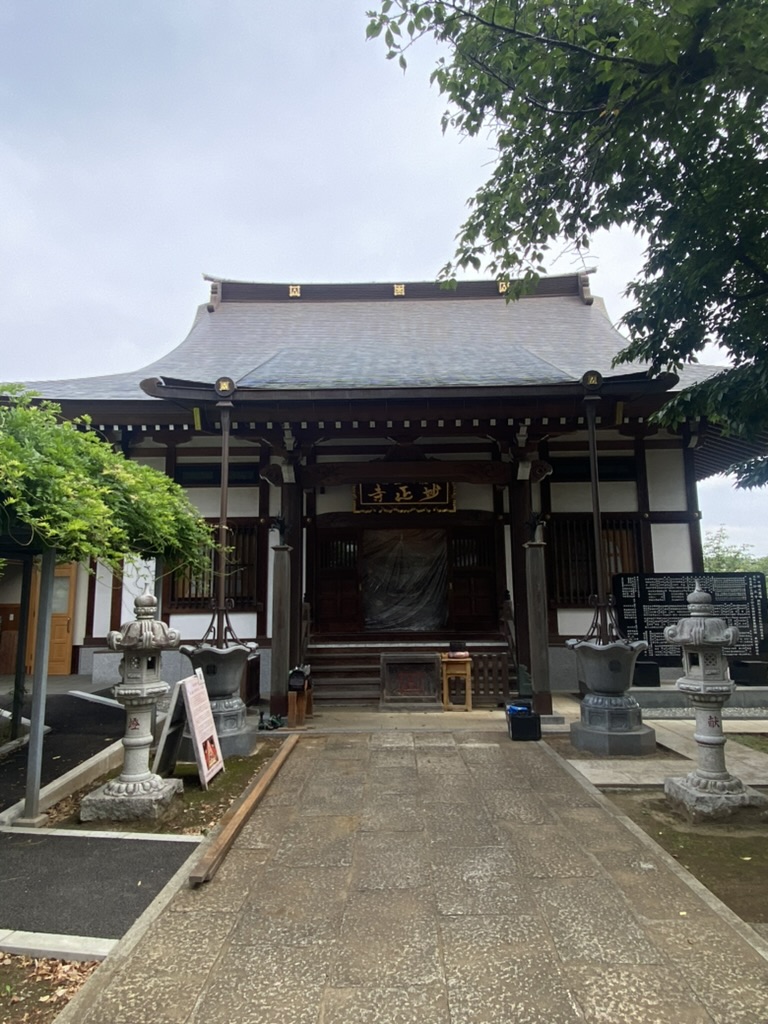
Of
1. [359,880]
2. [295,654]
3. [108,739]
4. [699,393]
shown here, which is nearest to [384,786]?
[359,880]

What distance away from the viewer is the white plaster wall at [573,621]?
330 inches

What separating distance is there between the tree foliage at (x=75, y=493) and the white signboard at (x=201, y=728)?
1230mm

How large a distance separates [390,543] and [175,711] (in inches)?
233

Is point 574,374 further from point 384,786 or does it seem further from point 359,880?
point 359,880

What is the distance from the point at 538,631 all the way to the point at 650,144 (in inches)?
193

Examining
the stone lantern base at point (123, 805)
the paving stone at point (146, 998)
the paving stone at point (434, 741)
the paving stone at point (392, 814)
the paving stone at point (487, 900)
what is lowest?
the paving stone at point (434, 741)

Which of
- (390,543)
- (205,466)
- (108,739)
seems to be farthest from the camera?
(390,543)

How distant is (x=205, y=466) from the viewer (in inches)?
348

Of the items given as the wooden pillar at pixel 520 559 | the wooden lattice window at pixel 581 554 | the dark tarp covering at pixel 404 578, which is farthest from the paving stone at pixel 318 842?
the dark tarp covering at pixel 404 578

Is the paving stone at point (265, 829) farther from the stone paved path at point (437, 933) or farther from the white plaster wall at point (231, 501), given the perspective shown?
the white plaster wall at point (231, 501)

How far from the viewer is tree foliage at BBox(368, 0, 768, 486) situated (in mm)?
3105

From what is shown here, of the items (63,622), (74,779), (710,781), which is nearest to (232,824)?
(74,779)

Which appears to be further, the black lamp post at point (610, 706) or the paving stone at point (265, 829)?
the black lamp post at point (610, 706)

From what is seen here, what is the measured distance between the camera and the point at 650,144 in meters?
3.83
